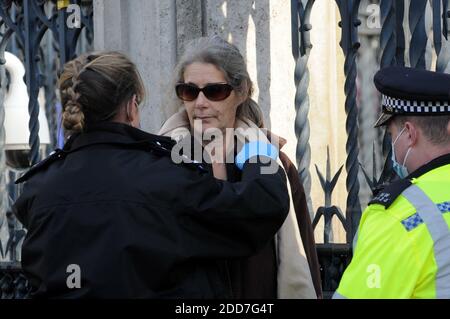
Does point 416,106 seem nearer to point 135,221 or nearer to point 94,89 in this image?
→ point 135,221

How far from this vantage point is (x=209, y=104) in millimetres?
4137

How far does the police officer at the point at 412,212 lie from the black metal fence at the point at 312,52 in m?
1.76

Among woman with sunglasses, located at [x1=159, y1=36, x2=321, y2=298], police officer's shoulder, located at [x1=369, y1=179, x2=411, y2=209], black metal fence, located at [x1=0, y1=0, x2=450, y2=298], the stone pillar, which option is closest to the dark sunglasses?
woman with sunglasses, located at [x1=159, y1=36, x2=321, y2=298]

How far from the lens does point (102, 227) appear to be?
3428mm

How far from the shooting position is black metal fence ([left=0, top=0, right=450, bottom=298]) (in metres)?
5.16

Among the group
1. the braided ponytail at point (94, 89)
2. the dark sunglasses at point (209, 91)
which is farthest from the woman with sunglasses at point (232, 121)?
the braided ponytail at point (94, 89)

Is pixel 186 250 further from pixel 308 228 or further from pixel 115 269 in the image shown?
pixel 308 228

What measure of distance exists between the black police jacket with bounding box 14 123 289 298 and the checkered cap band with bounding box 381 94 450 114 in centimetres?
48

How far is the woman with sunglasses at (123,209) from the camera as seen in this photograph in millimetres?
3410

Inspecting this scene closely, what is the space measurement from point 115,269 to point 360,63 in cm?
392

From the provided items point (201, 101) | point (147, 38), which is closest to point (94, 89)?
point (201, 101)

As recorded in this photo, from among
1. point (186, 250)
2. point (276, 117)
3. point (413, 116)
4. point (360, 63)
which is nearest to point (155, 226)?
point (186, 250)

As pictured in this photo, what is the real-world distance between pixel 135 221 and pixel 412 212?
0.83 metres

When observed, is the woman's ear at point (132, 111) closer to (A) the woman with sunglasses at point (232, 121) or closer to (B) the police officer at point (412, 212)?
(A) the woman with sunglasses at point (232, 121)
